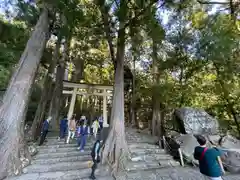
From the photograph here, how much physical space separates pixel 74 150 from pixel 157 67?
769 cm

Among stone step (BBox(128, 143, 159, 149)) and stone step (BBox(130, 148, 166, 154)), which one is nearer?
stone step (BBox(130, 148, 166, 154))

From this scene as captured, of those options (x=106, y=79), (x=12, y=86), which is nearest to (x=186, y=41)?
(x=106, y=79)

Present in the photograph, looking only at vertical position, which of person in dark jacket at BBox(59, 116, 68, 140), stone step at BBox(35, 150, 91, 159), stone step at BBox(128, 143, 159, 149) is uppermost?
person in dark jacket at BBox(59, 116, 68, 140)

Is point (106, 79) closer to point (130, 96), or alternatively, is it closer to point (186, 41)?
point (130, 96)

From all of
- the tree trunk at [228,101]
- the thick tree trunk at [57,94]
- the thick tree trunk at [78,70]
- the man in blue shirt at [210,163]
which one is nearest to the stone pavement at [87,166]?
the man in blue shirt at [210,163]

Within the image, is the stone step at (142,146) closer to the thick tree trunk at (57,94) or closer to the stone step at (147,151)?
the stone step at (147,151)

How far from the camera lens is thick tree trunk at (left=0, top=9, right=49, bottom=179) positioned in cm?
509

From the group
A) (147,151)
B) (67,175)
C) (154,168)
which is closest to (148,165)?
(154,168)

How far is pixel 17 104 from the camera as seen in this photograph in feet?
18.4

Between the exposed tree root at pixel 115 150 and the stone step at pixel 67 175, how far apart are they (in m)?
0.37

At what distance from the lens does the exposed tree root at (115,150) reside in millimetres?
5871

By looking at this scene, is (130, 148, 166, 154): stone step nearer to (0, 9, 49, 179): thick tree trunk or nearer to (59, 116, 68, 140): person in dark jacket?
(59, 116, 68, 140): person in dark jacket

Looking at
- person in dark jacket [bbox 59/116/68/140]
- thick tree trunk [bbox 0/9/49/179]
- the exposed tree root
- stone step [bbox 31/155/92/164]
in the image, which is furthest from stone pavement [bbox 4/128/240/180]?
person in dark jacket [bbox 59/116/68/140]

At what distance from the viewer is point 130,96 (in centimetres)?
1341
